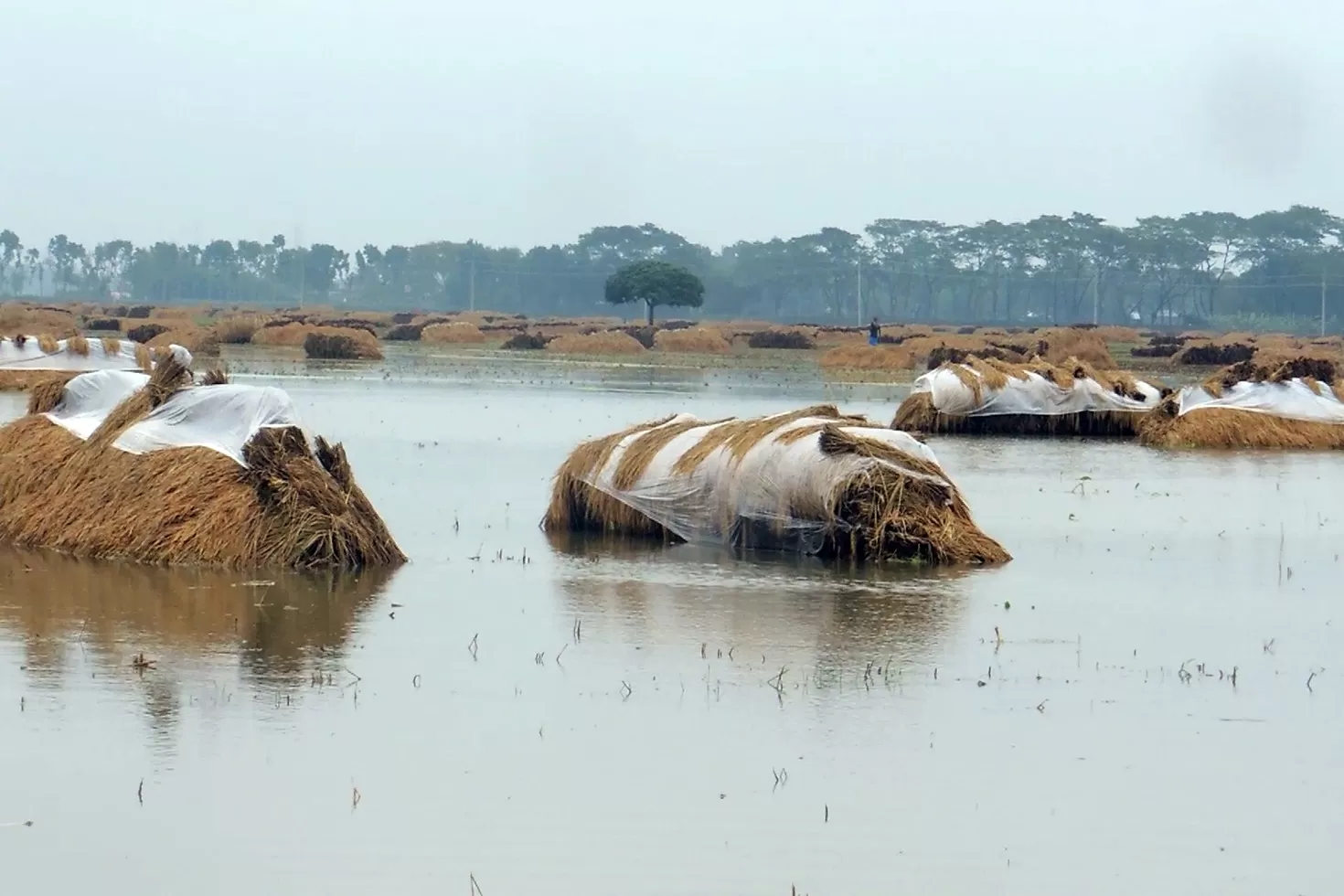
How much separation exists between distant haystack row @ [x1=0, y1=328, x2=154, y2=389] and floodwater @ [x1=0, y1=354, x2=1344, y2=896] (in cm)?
2541

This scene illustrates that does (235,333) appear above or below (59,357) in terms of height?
above

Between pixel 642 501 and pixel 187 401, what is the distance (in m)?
3.91

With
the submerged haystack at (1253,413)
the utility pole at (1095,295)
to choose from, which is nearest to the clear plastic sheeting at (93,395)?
the submerged haystack at (1253,413)

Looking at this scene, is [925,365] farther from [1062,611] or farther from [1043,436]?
[1062,611]

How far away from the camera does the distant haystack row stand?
1598 inches

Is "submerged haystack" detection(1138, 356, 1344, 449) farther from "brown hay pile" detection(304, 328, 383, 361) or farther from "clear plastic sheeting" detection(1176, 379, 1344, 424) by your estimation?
"brown hay pile" detection(304, 328, 383, 361)

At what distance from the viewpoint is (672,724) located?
9.77m

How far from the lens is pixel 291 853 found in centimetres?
748

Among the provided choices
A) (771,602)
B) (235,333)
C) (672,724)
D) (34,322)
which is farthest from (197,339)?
(672,724)

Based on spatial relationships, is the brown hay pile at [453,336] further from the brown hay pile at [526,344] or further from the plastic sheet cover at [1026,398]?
the plastic sheet cover at [1026,398]

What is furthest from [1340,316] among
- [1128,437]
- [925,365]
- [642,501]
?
[642,501]

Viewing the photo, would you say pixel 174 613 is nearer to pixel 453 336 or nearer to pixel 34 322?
pixel 34 322

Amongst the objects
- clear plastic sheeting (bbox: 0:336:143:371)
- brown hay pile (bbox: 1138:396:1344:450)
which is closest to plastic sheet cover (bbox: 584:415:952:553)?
brown hay pile (bbox: 1138:396:1344:450)

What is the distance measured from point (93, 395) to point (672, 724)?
9.06 m
